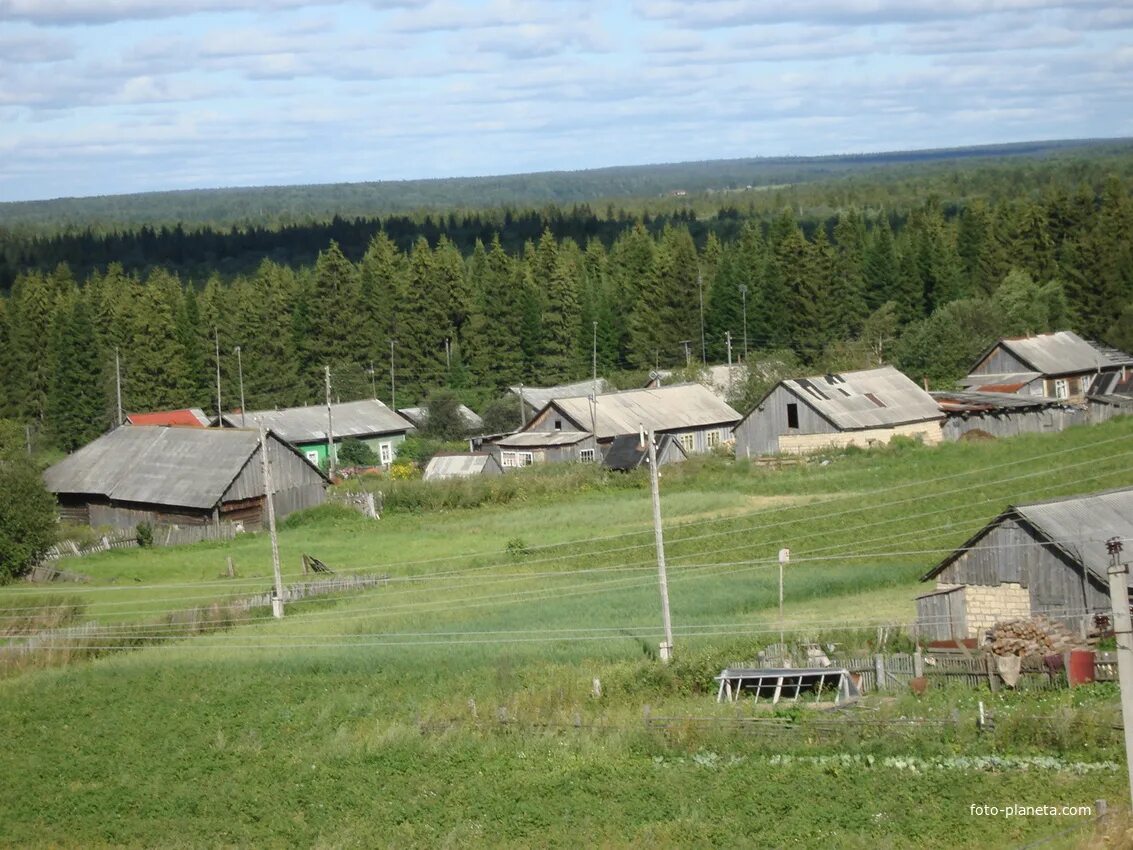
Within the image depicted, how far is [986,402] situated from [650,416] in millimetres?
13516

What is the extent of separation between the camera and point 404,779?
936 inches

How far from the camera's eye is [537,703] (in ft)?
87.6

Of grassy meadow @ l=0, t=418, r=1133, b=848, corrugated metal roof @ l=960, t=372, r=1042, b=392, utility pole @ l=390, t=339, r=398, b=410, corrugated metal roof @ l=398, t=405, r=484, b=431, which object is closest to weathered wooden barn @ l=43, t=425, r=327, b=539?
grassy meadow @ l=0, t=418, r=1133, b=848

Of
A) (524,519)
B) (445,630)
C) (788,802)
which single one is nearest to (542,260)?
(524,519)

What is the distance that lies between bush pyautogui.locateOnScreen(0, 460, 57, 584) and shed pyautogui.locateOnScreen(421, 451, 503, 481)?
16771mm

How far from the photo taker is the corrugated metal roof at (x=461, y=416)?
72000 millimetres

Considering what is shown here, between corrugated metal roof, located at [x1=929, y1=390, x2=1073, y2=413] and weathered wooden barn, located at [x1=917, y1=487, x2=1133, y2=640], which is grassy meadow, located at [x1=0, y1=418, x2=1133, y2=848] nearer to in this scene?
weathered wooden barn, located at [x1=917, y1=487, x2=1133, y2=640]

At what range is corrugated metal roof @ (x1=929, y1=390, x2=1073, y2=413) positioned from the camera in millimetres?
61031

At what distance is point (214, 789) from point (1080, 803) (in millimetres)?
13089

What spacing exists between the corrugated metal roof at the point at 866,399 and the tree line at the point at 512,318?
14.8m

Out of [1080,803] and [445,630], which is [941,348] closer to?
[445,630]

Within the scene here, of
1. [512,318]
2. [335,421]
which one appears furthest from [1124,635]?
[512,318]

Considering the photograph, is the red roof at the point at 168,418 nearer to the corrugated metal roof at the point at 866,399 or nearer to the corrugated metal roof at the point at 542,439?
the corrugated metal roof at the point at 542,439

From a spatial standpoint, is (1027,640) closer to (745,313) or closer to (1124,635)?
(1124,635)
